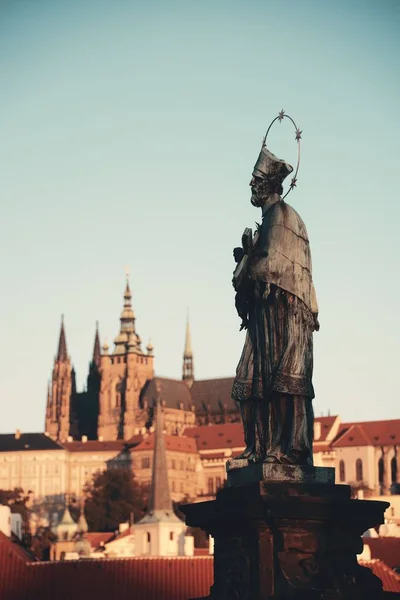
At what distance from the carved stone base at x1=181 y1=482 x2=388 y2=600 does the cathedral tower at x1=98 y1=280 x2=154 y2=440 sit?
171666 mm

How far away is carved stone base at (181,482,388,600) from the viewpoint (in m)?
8.42

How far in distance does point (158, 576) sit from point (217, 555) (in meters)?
25.7

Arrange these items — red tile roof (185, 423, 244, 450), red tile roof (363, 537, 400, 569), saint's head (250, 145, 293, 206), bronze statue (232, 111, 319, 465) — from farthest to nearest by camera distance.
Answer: red tile roof (185, 423, 244, 450) → red tile roof (363, 537, 400, 569) → saint's head (250, 145, 293, 206) → bronze statue (232, 111, 319, 465)

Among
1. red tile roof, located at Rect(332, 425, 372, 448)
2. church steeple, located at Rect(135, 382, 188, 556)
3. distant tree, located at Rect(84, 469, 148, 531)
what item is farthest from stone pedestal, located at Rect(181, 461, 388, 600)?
red tile roof, located at Rect(332, 425, 372, 448)

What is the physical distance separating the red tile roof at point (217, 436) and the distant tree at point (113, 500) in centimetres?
1701

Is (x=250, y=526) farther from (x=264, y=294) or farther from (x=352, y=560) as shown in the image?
(x=264, y=294)

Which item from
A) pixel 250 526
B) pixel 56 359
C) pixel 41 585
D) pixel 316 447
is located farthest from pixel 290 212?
pixel 56 359

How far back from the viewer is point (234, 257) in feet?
30.9

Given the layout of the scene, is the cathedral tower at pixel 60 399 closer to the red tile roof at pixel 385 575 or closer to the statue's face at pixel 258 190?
the red tile roof at pixel 385 575

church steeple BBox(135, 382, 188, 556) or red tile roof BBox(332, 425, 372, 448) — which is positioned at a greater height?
red tile roof BBox(332, 425, 372, 448)

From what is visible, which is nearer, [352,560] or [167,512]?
[352,560]

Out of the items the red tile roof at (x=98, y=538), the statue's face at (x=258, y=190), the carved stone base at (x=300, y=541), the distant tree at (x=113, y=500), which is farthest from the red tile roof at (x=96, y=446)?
the carved stone base at (x=300, y=541)

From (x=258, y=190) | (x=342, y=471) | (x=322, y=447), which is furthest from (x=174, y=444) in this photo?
(x=258, y=190)

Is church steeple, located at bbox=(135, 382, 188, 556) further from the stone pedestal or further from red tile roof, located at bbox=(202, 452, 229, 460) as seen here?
the stone pedestal
